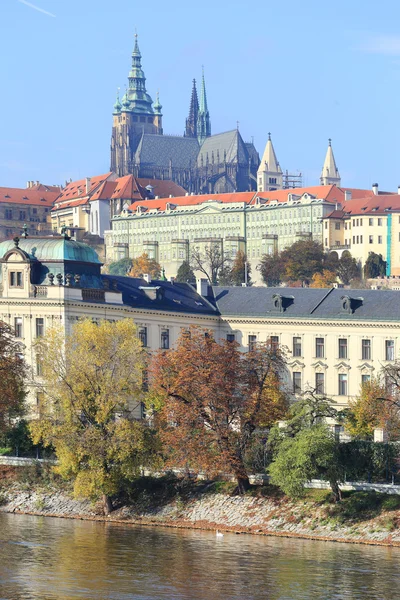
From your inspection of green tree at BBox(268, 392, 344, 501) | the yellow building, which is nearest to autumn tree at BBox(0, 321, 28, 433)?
the yellow building

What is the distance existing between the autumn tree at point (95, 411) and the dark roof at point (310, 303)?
24.1 meters

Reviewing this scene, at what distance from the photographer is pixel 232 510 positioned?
84.9 meters

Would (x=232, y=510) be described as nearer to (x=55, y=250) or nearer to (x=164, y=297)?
(x=55, y=250)

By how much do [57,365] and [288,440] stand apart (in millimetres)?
15618

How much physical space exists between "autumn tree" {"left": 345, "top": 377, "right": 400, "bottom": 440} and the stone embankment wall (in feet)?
32.7

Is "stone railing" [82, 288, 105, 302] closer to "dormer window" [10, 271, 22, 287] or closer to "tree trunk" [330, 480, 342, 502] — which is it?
"dormer window" [10, 271, 22, 287]

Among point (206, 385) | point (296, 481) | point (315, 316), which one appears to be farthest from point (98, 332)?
point (315, 316)

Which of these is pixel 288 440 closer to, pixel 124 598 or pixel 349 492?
pixel 349 492

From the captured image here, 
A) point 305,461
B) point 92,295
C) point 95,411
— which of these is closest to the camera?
point 305,461

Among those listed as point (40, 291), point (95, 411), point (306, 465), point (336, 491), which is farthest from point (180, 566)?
point (40, 291)

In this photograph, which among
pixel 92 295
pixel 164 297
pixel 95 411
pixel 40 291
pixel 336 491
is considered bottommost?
pixel 336 491

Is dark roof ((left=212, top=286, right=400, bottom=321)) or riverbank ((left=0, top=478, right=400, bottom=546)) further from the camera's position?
dark roof ((left=212, top=286, right=400, bottom=321))

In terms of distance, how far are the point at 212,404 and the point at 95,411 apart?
285 inches

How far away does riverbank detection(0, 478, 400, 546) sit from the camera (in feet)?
264
